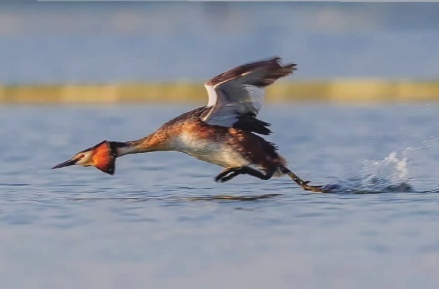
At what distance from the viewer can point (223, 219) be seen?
12164 millimetres

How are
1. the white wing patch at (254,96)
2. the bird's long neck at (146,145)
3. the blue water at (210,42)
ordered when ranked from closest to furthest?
the white wing patch at (254,96), the bird's long neck at (146,145), the blue water at (210,42)

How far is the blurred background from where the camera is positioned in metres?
28.9

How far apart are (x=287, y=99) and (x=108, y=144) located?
10372 mm

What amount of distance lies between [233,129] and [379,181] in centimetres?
150

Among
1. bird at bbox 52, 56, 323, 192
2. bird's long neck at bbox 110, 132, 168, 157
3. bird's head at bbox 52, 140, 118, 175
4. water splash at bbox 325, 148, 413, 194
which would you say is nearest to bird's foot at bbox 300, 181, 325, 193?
water splash at bbox 325, 148, 413, 194

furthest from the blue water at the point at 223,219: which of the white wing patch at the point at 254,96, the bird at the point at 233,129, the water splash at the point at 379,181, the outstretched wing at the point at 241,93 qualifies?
the white wing patch at the point at 254,96

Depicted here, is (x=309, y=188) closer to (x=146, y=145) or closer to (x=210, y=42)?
(x=146, y=145)

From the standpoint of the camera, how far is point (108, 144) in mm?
13625

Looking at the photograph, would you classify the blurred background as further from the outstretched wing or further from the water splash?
the outstretched wing

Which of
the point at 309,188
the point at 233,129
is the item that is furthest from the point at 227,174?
the point at 309,188

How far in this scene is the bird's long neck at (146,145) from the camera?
13.4 meters

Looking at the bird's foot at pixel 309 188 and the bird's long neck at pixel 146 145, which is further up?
the bird's long neck at pixel 146 145

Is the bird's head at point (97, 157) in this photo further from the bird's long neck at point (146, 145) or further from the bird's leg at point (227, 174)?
the bird's leg at point (227, 174)

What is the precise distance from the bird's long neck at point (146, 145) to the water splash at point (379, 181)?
55.5 inches
